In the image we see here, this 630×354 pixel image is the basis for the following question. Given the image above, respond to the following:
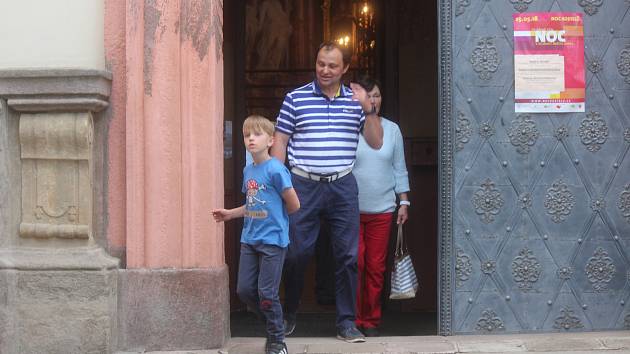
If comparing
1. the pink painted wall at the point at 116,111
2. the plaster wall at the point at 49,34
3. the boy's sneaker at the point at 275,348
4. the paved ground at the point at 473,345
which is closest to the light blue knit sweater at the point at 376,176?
the paved ground at the point at 473,345

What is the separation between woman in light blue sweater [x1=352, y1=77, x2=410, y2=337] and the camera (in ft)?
22.9

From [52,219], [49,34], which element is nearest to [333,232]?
[52,219]

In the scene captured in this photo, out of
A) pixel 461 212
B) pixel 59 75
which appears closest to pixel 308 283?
pixel 461 212

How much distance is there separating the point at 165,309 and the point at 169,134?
1103 mm

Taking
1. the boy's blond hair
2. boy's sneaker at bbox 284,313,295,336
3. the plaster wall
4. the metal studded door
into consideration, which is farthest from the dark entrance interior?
the boy's blond hair

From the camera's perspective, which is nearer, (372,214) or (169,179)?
(169,179)

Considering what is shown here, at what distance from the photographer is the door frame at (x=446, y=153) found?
6645mm

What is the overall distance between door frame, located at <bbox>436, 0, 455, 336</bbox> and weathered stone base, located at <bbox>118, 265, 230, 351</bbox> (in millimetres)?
1572

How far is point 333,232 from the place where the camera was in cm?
665

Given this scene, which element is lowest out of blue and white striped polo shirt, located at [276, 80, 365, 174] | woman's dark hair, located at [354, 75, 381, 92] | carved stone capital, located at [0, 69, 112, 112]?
blue and white striped polo shirt, located at [276, 80, 365, 174]

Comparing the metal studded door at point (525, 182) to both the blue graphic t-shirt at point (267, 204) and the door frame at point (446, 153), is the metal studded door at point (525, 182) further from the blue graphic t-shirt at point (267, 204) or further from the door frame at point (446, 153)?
the blue graphic t-shirt at point (267, 204)

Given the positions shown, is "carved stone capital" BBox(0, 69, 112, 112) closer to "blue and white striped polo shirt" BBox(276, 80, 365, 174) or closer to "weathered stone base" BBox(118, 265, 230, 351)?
"weathered stone base" BBox(118, 265, 230, 351)

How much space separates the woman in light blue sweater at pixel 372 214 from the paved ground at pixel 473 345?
1.35 feet

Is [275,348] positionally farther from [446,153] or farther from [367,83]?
[367,83]
